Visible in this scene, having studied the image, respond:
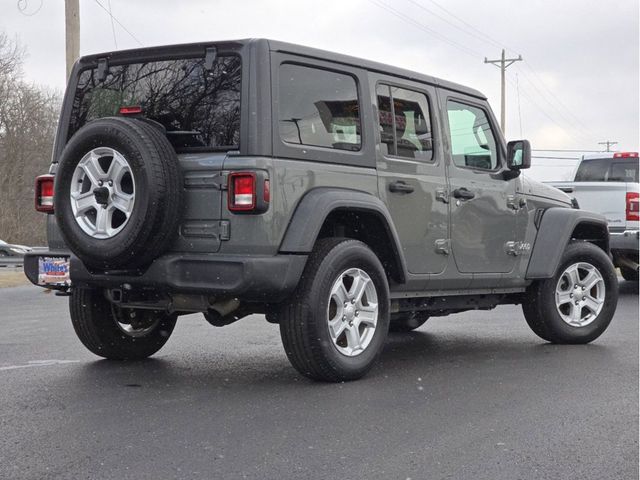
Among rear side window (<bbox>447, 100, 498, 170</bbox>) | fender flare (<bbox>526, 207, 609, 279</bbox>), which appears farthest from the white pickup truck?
rear side window (<bbox>447, 100, 498, 170</bbox>)

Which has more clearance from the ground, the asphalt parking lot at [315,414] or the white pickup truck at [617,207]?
the white pickup truck at [617,207]

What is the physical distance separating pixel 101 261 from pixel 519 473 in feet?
9.04

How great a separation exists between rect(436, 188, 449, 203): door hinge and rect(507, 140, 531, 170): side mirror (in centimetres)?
103

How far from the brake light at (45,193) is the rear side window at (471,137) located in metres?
2.92

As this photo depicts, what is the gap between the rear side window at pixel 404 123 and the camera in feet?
20.3

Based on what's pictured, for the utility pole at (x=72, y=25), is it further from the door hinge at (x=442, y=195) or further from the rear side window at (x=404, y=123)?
the door hinge at (x=442, y=195)

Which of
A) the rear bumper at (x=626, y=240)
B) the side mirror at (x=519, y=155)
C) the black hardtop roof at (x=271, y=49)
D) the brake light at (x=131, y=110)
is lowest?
the rear bumper at (x=626, y=240)

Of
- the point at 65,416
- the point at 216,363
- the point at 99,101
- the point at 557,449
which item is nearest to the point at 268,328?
the point at 216,363

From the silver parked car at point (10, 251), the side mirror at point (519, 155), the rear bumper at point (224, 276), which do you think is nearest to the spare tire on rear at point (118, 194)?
the rear bumper at point (224, 276)

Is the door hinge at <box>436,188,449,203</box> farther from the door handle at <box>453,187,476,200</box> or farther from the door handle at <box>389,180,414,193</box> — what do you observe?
the door handle at <box>389,180,414,193</box>

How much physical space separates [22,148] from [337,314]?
138 ft

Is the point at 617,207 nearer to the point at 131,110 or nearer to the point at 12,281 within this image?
the point at 131,110

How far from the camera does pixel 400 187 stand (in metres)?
6.10


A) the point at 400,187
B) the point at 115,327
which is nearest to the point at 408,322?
the point at 400,187
